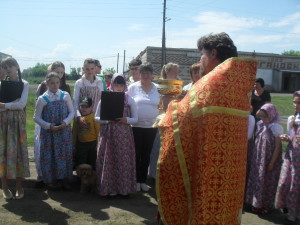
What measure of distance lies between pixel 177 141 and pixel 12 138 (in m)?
3.45

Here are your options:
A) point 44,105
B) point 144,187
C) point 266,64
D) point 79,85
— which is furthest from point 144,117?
point 266,64

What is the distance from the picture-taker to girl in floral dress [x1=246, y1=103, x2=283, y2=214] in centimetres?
471

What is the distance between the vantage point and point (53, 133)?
521cm

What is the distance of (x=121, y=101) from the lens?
199 inches

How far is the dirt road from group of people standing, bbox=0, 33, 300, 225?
172 millimetres

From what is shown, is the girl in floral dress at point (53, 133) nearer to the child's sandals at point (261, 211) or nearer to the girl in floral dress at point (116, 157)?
the girl in floral dress at point (116, 157)

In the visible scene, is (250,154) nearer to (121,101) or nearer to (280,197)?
(280,197)

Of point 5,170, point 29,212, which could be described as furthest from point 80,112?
point 29,212

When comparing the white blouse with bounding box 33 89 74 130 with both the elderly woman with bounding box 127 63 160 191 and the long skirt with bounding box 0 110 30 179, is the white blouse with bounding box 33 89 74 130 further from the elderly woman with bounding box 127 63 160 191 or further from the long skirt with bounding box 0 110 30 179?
the elderly woman with bounding box 127 63 160 191

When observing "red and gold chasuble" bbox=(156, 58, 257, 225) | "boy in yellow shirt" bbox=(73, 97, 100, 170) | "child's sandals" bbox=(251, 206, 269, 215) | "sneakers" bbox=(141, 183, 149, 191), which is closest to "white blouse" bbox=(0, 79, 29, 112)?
"boy in yellow shirt" bbox=(73, 97, 100, 170)

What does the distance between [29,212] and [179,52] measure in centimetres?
2688

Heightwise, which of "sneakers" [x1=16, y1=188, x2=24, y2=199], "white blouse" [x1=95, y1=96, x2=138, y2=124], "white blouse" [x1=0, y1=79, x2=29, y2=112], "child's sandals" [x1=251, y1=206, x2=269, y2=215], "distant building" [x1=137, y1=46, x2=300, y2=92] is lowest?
"child's sandals" [x1=251, y1=206, x2=269, y2=215]

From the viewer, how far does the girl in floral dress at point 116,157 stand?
16.7 feet

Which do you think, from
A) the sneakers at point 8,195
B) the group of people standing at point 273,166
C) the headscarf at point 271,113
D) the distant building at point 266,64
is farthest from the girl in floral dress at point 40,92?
the distant building at point 266,64
